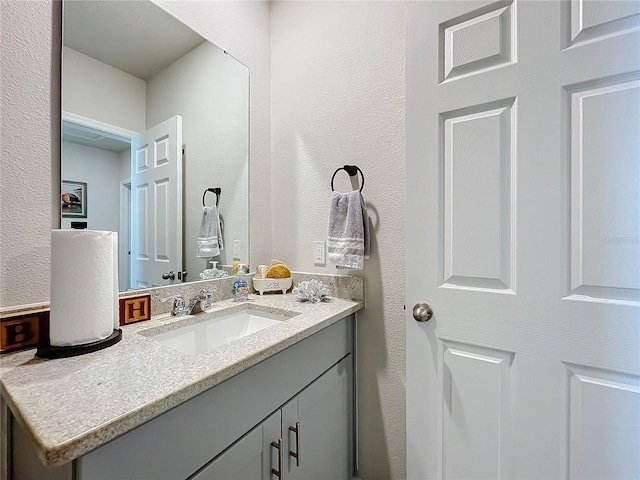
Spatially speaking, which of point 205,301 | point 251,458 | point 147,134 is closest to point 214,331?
point 205,301

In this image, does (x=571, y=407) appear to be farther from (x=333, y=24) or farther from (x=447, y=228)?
(x=333, y=24)

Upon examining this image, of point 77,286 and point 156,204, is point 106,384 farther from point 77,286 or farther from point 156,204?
point 156,204

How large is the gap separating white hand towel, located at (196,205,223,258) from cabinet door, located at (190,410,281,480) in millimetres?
750

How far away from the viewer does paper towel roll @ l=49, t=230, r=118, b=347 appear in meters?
0.72

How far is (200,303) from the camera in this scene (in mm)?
1185

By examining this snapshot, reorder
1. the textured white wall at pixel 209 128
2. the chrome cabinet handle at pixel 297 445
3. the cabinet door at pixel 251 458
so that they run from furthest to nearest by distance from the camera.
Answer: the textured white wall at pixel 209 128, the chrome cabinet handle at pixel 297 445, the cabinet door at pixel 251 458

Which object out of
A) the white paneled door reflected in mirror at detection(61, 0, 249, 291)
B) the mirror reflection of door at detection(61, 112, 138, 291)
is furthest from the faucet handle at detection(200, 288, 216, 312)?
the mirror reflection of door at detection(61, 112, 138, 291)

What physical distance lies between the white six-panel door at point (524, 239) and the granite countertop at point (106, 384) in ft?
2.03

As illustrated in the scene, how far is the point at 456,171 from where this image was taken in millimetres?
1061

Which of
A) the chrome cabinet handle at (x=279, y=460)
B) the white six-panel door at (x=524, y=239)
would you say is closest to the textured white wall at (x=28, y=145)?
the chrome cabinet handle at (x=279, y=460)

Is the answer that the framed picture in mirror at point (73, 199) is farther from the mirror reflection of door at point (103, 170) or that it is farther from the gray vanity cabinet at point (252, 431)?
the gray vanity cabinet at point (252, 431)

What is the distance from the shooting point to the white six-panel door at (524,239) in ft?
2.77

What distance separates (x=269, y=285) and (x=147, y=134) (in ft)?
2.68

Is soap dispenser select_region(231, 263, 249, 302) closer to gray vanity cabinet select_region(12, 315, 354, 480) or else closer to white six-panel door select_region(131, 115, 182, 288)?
white six-panel door select_region(131, 115, 182, 288)
